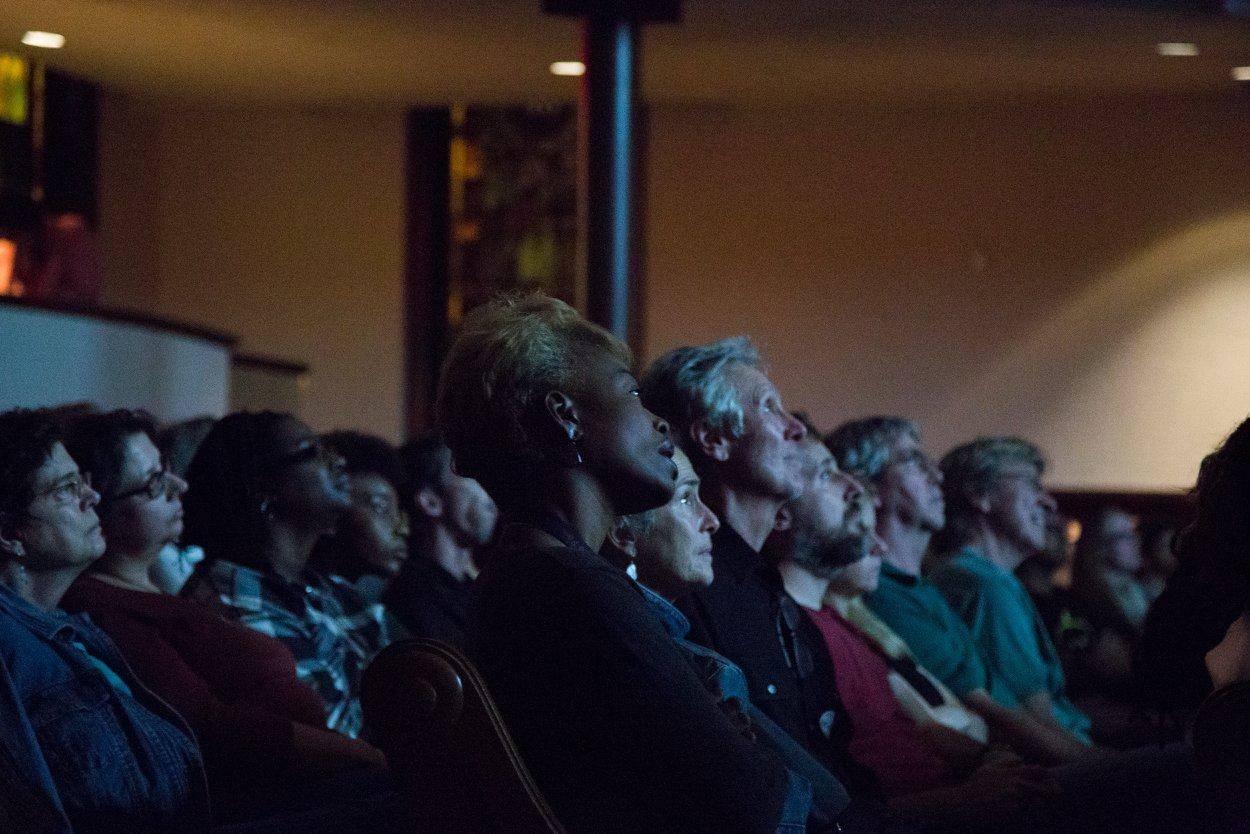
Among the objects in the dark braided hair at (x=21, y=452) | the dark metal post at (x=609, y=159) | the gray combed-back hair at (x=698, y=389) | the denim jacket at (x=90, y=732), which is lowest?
the denim jacket at (x=90, y=732)

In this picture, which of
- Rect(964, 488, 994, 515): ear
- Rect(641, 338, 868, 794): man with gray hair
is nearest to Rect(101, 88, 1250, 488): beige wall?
Rect(964, 488, 994, 515): ear

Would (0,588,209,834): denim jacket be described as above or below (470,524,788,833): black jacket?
below

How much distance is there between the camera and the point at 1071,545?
26.8 ft

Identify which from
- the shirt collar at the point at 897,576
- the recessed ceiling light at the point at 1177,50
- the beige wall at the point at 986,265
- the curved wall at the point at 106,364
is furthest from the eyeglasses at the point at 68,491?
the beige wall at the point at 986,265

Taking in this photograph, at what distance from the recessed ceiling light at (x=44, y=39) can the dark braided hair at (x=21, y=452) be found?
19.0ft

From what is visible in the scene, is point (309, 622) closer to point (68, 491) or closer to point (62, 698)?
point (68, 491)

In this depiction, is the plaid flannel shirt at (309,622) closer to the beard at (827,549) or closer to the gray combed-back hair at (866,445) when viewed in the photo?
the beard at (827,549)

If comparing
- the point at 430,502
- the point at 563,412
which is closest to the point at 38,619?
the point at 563,412

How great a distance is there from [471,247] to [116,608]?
6.80m

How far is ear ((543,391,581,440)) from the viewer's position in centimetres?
171

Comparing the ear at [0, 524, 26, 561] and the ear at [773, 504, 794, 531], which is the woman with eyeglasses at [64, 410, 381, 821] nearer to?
the ear at [0, 524, 26, 561]

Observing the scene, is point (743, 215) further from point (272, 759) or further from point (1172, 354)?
point (272, 759)

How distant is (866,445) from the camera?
3.90 m

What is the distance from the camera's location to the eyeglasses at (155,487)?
2.75 meters
